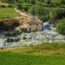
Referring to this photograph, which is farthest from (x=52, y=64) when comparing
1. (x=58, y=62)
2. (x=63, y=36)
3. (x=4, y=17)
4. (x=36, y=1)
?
(x=36, y=1)

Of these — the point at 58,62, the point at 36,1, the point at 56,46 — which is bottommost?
the point at 36,1

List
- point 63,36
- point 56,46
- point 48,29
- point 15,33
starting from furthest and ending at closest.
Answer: point 48,29, point 15,33, point 63,36, point 56,46

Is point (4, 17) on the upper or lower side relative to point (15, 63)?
lower

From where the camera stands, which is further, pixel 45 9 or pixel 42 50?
pixel 45 9

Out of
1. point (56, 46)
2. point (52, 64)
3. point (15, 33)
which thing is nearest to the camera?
point (52, 64)

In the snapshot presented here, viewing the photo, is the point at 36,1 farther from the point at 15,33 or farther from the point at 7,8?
the point at 15,33

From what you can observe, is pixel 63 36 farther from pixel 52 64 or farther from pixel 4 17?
pixel 52 64

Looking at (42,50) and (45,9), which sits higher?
(42,50)

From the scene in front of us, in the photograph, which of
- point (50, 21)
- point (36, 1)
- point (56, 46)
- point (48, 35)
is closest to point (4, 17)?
point (50, 21)

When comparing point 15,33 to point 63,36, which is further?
point 15,33
